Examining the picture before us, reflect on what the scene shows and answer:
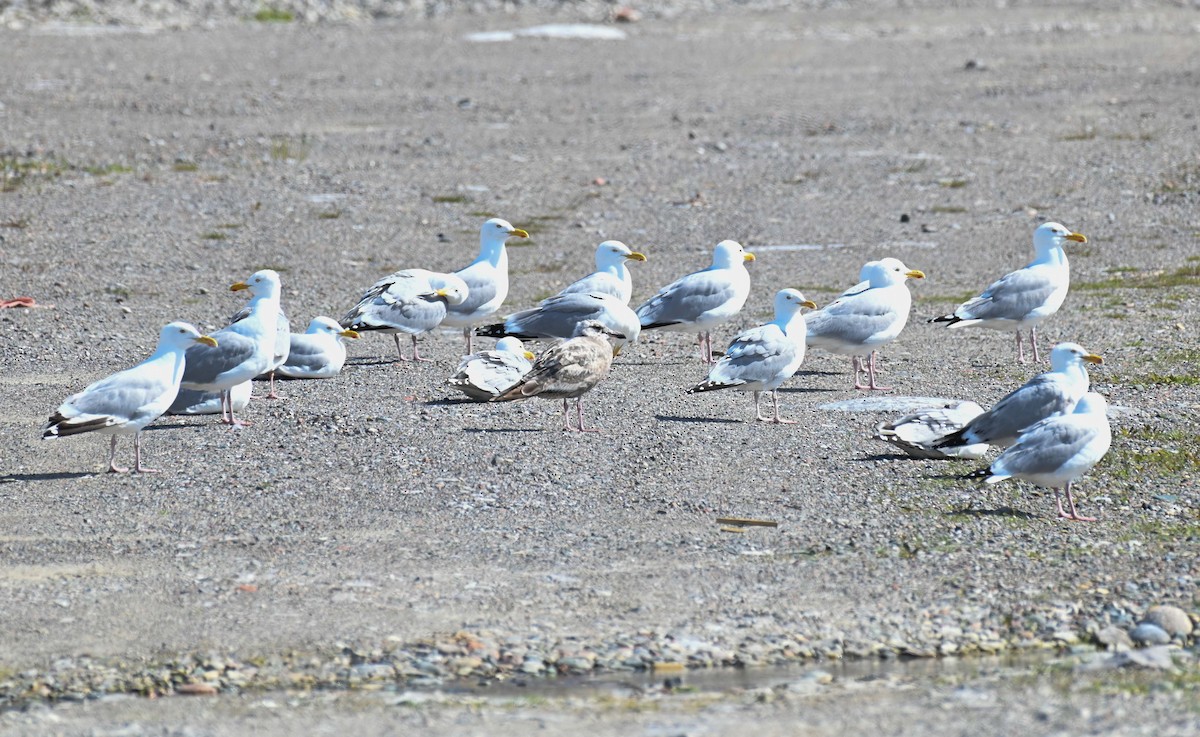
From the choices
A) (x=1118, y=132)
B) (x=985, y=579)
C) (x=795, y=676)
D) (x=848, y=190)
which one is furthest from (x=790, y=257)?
(x=795, y=676)

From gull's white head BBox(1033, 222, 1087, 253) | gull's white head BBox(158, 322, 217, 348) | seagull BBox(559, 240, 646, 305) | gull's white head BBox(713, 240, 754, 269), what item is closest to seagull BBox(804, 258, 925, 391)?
gull's white head BBox(713, 240, 754, 269)

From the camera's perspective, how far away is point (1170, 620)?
8086 millimetres

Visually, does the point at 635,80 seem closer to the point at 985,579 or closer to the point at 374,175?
the point at 374,175

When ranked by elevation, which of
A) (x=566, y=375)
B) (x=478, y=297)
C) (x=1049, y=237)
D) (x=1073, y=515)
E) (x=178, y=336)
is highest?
(x=1049, y=237)

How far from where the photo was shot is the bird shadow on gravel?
10516 millimetres

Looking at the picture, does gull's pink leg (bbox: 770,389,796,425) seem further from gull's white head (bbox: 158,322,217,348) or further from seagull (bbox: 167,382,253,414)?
gull's white head (bbox: 158,322,217,348)

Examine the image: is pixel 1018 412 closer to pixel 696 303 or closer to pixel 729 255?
pixel 696 303

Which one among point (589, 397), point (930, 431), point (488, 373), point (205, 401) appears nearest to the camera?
point (930, 431)

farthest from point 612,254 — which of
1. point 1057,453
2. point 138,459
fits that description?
point 1057,453

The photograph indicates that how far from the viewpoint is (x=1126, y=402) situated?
12.4 metres

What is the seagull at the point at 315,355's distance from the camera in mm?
13219

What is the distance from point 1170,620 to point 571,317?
21.2 ft

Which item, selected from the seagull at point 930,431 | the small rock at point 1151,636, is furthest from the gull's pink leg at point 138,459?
the small rock at point 1151,636

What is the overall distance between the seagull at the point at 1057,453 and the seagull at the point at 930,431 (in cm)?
91
